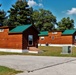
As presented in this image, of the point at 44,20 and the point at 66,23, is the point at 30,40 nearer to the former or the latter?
the point at 66,23

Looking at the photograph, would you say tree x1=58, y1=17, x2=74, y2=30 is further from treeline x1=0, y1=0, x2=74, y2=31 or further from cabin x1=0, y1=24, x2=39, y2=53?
cabin x1=0, y1=24, x2=39, y2=53

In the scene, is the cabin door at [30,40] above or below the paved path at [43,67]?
above

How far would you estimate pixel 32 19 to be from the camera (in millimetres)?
82438

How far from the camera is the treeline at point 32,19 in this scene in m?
71.1

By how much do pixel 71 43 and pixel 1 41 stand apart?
1007 inches

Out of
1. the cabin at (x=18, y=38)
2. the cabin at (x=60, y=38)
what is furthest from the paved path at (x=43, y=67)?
the cabin at (x=60, y=38)

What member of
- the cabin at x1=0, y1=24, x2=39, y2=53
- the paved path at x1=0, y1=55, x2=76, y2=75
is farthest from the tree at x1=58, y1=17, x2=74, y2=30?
the paved path at x1=0, y1=55, x2=76, y2=75

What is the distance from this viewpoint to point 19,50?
35.9 meters

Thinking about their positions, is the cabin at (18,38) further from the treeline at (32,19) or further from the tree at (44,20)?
the tree at (44,20)

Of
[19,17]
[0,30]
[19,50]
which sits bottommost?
[19,50]

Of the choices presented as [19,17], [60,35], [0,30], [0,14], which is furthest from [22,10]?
[0,30]

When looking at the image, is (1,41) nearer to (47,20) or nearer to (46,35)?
(46,35)

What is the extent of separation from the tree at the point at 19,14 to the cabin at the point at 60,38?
33.7 feet

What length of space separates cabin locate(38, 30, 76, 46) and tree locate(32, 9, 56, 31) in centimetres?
2222
